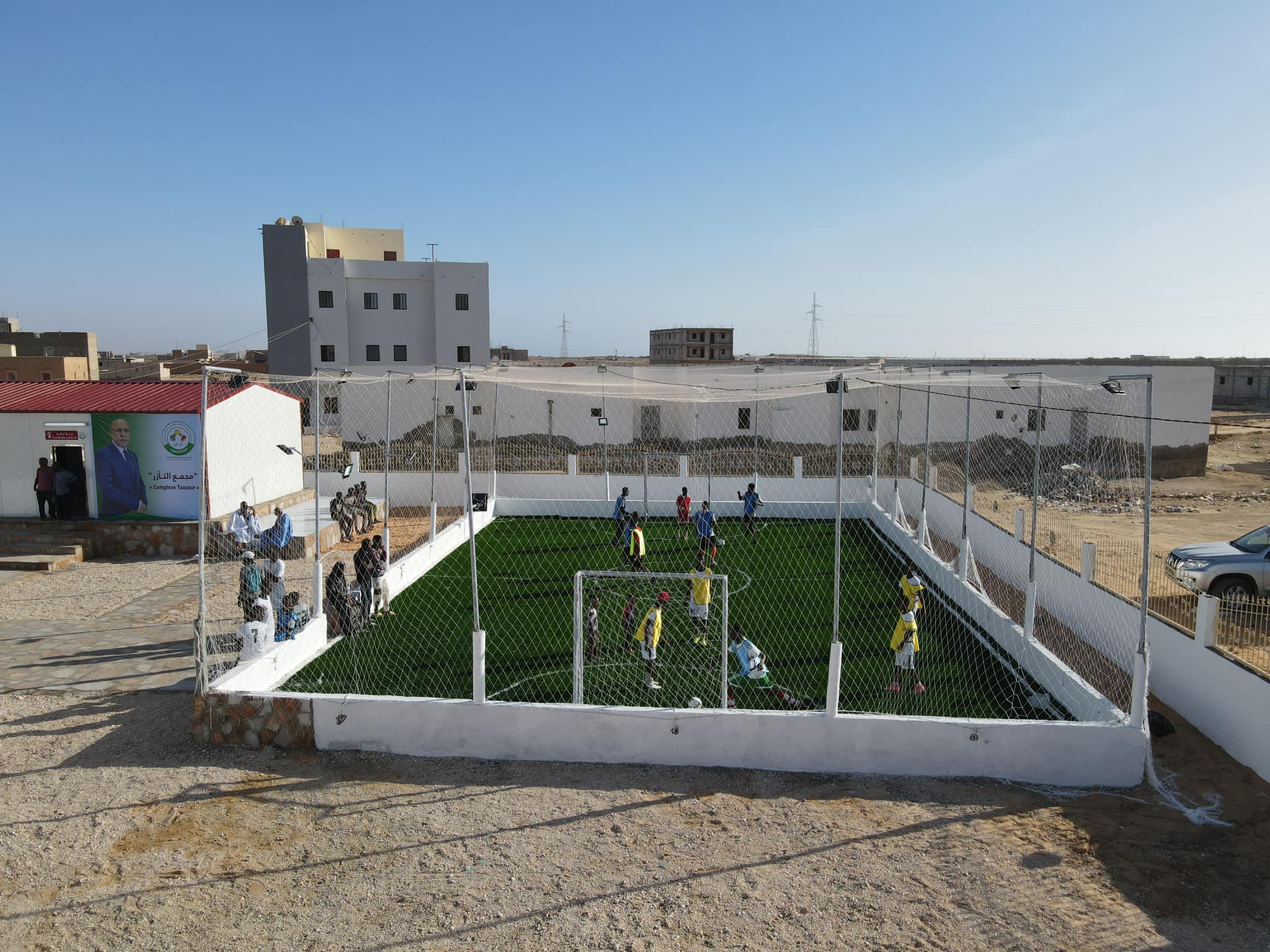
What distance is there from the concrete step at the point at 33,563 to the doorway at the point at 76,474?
1.36m

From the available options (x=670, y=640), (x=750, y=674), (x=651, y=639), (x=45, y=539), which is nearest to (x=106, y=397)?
(x=45, y=539)

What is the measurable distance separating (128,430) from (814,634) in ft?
42.7

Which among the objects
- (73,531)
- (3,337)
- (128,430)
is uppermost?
(3,337)

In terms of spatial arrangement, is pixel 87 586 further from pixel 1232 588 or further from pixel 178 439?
pixel 1232 588

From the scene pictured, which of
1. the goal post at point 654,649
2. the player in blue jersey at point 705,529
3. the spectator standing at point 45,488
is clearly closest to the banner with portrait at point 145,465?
the spectator standing at point 45,488

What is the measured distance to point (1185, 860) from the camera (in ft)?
21.1

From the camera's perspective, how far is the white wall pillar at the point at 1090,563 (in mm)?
11219

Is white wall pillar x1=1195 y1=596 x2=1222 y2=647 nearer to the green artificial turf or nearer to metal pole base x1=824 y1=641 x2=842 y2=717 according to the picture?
the green artificial turf

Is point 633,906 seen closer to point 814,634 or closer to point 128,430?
point 814,634

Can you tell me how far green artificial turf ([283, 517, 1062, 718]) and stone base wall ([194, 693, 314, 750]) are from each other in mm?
946

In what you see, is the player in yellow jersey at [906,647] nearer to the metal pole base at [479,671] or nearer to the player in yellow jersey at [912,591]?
the player in yellow jersey at [912,591]

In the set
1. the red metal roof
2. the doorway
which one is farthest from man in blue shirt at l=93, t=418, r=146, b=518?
the red metal roof

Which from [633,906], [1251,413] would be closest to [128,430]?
[633,906]

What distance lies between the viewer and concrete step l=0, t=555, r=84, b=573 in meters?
14.6
